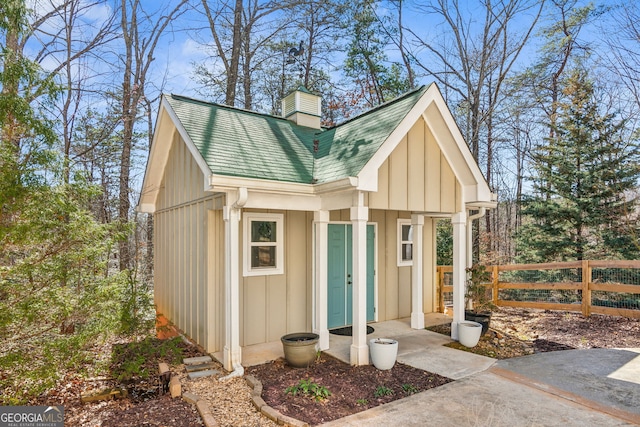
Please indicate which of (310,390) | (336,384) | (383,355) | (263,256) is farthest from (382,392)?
(263,256)

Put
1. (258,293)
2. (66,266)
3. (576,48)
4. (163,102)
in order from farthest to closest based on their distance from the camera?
1. (576,48)
2. (163,102)
3. (258,293)
4. (66,266)

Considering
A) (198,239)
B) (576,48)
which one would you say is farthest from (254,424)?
(576,48)

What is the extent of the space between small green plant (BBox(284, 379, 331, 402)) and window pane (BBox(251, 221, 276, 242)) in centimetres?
252

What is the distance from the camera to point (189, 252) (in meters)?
6.97

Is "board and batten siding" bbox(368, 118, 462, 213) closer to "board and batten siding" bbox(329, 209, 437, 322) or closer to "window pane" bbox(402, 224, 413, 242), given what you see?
"board and batten siding" bbox(329, 209, 437, 322)

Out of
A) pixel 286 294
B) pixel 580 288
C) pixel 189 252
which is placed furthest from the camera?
pixel 580 288

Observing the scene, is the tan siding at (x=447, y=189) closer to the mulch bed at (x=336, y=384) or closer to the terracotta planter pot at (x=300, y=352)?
the mulch bed at (x=336, y=384)

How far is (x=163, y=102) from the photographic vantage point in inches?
280

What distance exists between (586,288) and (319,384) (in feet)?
21.6

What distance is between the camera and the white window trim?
6.08 metres

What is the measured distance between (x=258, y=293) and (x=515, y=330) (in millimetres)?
5327

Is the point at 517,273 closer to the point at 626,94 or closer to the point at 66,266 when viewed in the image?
the point at 626,94

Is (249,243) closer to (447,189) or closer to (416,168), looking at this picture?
(416,168)

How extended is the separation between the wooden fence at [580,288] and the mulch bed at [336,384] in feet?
15.0
